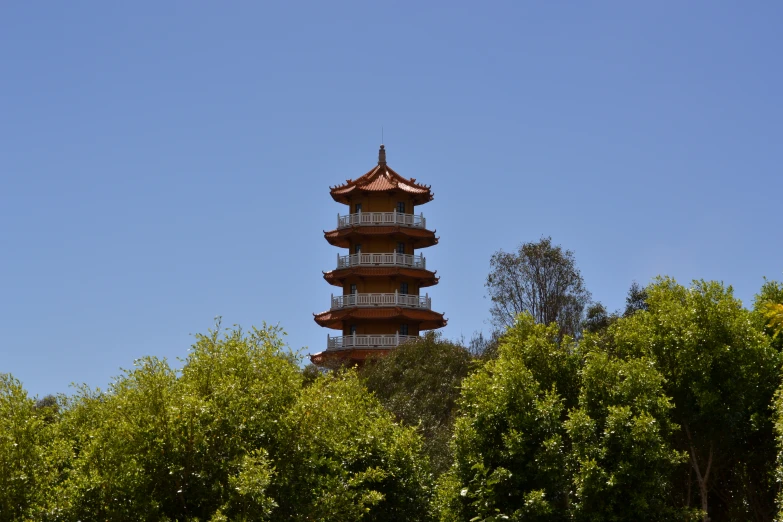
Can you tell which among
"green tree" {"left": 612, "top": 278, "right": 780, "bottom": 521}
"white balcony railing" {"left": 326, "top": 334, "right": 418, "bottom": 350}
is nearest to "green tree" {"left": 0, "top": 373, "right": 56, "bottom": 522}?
"green tree" {"left": 612, "top": 278, "right": 780, "bottom": 521}

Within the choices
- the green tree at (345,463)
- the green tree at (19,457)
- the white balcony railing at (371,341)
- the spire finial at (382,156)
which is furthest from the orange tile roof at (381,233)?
the green tree at (19,457)

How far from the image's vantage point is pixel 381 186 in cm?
5916

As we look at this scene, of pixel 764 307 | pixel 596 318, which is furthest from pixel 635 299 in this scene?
pixel 764 307

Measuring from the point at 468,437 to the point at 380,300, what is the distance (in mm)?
33871

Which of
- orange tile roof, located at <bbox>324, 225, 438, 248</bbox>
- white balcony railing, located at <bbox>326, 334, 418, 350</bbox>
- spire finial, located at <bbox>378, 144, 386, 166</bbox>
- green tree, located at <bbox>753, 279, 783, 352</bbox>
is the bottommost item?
green tree, located at <bbox>753, 279, 783, 352</bbox>

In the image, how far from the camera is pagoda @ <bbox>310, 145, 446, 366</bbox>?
56.9 m

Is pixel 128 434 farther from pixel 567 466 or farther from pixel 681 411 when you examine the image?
pixel 681 411

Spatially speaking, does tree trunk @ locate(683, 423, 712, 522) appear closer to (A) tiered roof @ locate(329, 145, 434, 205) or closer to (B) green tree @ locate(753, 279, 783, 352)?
(B) green tree @ locate(753, 279, 783, 352)

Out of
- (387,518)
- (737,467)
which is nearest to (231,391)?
(387,518)

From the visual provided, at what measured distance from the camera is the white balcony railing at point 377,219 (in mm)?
58469

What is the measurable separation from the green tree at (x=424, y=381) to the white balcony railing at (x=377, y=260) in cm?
1444

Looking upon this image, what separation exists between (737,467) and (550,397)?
6093 mm

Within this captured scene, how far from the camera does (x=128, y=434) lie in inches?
763

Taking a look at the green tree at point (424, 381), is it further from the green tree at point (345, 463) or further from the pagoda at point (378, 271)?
the pagoda at point (378, 271)
